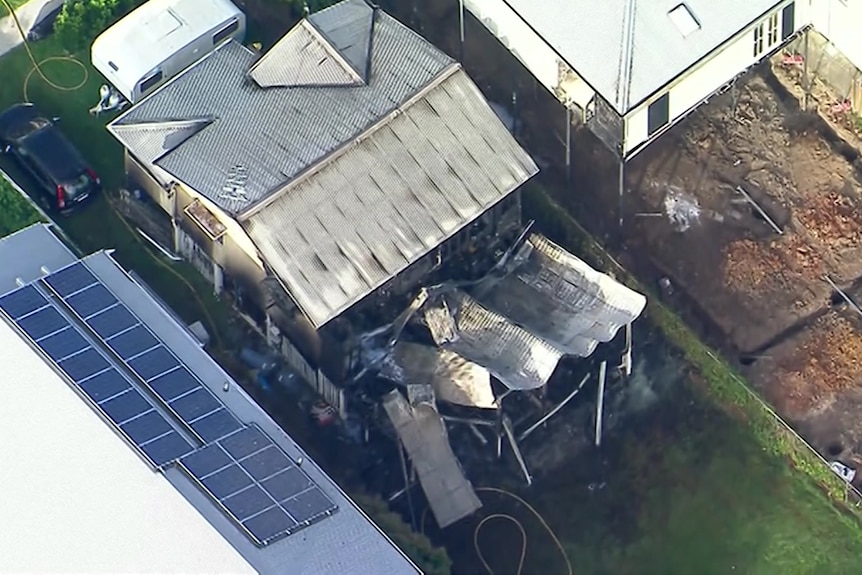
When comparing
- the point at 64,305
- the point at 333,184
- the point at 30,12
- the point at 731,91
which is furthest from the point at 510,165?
the point at 30,12

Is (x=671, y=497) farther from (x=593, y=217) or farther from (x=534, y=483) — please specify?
(x=593, y=217)

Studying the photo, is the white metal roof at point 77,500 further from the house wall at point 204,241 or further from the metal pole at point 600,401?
the metal pole at point 600,401

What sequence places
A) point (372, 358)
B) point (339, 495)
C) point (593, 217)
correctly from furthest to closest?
point (593, 217) → point (372, 358) → point (339, 495)

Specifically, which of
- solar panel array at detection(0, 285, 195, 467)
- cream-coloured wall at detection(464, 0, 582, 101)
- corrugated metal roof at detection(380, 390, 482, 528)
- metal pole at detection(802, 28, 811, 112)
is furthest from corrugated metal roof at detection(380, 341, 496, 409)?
metal pole at detection(802, 28, 811, 112)

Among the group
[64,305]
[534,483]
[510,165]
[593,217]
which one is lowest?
[534,483]

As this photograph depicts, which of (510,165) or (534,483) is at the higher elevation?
(510,165)

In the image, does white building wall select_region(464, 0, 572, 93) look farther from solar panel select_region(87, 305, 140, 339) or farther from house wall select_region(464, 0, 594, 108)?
solar panel select_region(87, 305, 140, 339)
